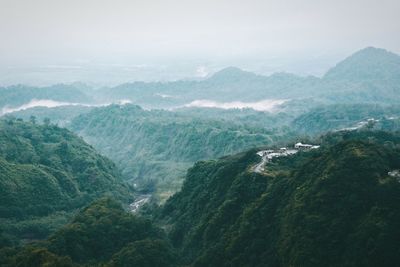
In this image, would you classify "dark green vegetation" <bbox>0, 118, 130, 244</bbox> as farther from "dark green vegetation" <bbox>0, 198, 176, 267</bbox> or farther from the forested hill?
the forested hill

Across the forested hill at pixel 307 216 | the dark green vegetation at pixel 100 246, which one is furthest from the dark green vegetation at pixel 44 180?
the forested hill at pixel 307 216

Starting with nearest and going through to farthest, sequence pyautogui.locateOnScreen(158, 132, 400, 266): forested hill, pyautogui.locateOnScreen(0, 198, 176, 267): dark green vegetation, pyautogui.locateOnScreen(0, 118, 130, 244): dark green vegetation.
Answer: pyautogui.locateOnScreen(158, 132, 400, 266): forested hill, pyautogui.locateOnScreen(0, 198, 176, 267): dark green vegetation, pyautogui.locateOnScreen(0, 118, 130, 244): dark green vegetation

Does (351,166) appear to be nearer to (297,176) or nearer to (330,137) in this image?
(297,176)

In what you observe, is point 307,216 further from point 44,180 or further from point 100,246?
point 44,180

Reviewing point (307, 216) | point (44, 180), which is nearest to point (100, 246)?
point (307, 216)

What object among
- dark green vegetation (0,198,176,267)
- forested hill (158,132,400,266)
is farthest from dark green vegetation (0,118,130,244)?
forested hill (158,132,400,266)

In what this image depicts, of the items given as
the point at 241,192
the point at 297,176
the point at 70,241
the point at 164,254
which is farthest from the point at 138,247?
the point at 297,176
